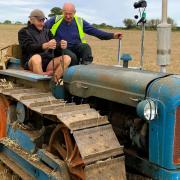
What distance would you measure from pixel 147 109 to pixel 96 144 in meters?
0.60

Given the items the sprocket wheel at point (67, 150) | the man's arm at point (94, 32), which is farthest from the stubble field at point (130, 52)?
the sprocket wheel at point (67, 150)

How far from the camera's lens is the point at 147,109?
13.0 feet

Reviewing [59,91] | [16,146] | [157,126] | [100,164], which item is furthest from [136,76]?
[16,146]

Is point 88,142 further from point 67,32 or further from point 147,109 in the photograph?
point 67,32

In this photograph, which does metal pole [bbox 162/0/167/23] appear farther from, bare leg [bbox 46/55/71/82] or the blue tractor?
bare leg [bbox 46/55/71/82]

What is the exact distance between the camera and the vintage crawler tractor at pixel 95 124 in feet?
13.3

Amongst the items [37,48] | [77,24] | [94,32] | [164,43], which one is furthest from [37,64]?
[164,43]

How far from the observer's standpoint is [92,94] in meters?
4.93

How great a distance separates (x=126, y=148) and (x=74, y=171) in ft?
2.13

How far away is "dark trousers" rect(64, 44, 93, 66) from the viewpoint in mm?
5855

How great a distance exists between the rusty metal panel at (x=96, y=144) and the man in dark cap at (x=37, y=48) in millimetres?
1583

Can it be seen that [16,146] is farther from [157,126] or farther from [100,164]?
[157,126]

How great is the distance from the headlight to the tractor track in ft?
1.50

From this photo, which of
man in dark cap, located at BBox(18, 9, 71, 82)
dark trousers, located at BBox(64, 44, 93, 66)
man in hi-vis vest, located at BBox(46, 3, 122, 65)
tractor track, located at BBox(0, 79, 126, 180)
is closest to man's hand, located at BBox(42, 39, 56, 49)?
man in dark cap, located at BBox(18, 9, 71, 82)
